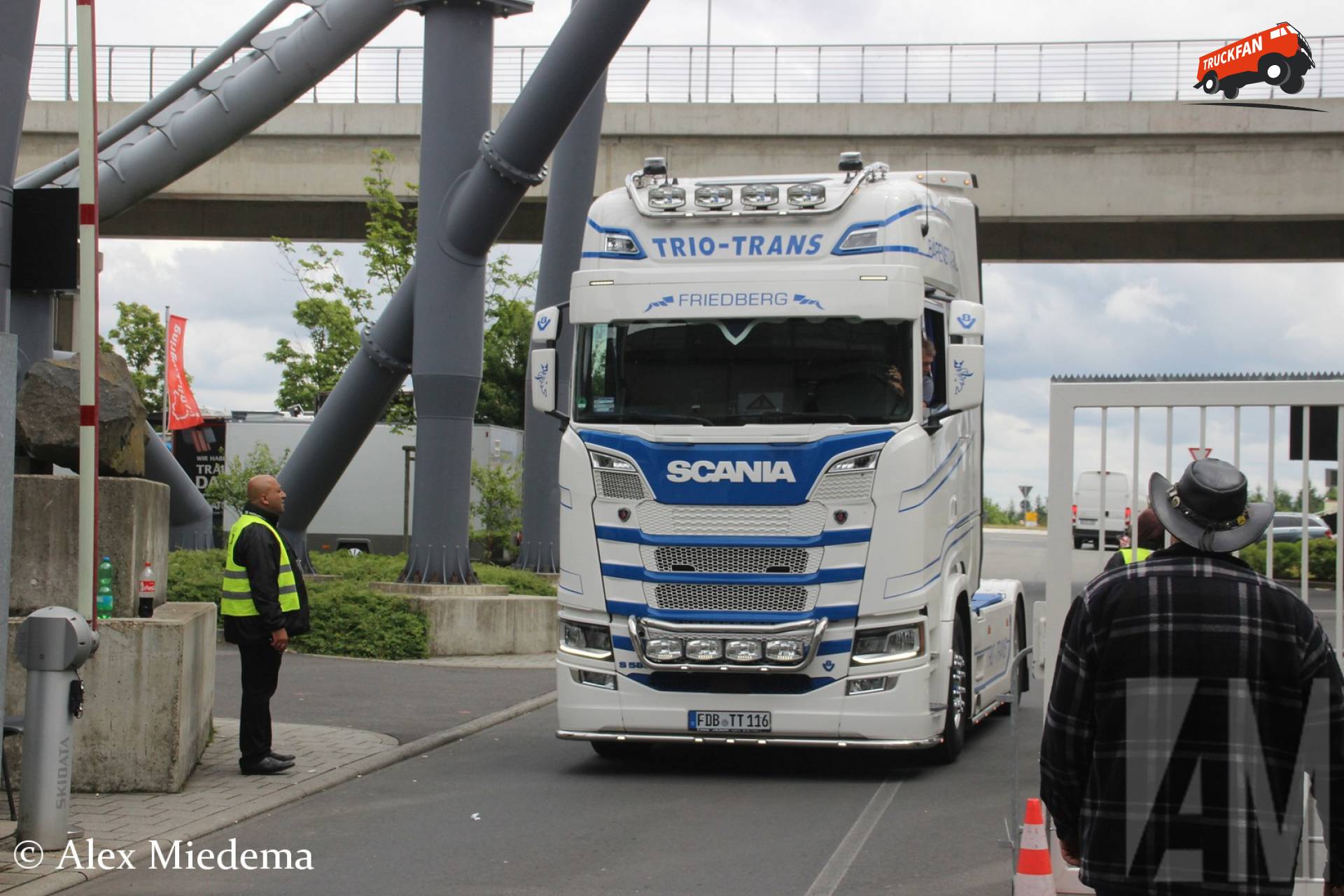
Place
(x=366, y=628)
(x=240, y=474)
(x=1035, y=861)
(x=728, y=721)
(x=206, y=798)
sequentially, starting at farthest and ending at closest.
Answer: (x=240, y=474) < (x=366, y=628) < (x=728, y=721) < (x=206, y=798) < (x=1035, y=861)

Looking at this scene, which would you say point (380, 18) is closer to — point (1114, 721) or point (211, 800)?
point (211, 800)

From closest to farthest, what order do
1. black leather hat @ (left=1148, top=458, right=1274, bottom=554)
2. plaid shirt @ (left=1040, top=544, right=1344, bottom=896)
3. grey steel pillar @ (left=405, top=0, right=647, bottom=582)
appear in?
plaid shirt @ (left=1040, top=544, right=1344, bottom=896) → black leather hat @ (left=1148, top=458, right=1274, bottom=554) → grey steel pillar @ (left=405, top=0, right=647, bottom=582)

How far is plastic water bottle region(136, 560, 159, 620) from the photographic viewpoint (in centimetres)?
975

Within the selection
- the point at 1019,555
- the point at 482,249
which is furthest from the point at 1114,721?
the point at 1019,555

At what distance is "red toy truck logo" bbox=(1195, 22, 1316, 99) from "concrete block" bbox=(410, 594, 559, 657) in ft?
57.7

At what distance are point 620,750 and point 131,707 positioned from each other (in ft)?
12.0

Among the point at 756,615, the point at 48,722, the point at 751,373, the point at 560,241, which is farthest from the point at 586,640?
the point at 560,241

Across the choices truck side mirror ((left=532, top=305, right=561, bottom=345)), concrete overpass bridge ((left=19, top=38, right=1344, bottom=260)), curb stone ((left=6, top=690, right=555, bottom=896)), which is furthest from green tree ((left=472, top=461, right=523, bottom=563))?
truck side mirror ((left=532, top=305, right=561, bottom=345))

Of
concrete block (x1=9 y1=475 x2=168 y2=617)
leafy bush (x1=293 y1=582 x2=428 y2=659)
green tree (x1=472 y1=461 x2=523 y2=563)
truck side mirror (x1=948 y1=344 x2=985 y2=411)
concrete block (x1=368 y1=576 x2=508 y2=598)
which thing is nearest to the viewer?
concrete block (x1=9 y1=475 x2=168 y2=617)

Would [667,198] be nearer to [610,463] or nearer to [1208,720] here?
[610,463]

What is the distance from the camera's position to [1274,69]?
29344 millimetres

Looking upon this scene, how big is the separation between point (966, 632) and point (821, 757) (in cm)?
139

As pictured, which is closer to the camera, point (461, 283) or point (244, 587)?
point (244, 587)

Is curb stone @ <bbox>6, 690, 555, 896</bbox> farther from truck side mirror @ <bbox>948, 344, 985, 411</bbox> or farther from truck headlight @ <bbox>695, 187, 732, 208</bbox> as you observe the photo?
truck side mirror @ <bbox>948, 344, 985, 411</bbox>
